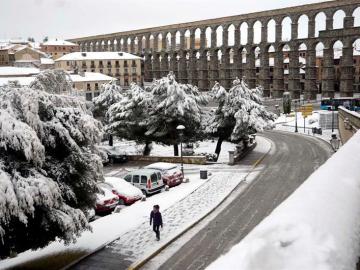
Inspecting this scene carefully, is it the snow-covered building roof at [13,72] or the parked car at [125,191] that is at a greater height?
the snow-covered building roof at [13,72]

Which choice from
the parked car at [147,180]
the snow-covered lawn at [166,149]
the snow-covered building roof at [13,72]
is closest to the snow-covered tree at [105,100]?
the snow-covered lawn at [166,149]

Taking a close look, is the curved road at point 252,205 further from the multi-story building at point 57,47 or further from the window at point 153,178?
the multi-story building at point 57,47

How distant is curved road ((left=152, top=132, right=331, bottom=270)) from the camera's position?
50.5ft

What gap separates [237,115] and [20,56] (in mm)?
92594

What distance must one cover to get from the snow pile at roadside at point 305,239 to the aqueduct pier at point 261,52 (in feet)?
249

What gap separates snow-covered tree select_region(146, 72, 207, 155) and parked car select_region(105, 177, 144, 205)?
12.3m

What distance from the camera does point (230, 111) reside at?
3516cm

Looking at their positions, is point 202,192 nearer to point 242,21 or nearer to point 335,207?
point 335,207

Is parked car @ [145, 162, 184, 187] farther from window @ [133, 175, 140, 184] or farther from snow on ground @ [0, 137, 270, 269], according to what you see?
window @ [133, 175, 140, 184]

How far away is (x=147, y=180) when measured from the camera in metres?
24.3

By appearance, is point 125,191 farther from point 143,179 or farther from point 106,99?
point 106,99

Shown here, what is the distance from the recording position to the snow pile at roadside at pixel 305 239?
1.74m

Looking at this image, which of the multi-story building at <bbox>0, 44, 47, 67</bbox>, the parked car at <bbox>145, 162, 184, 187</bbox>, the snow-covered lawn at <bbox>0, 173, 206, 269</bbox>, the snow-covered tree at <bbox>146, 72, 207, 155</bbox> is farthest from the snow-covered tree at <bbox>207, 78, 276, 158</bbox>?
the multi-story building at <bbox>0, 44, 47, 67</bbox>

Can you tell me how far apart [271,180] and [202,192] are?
5.02 metres
